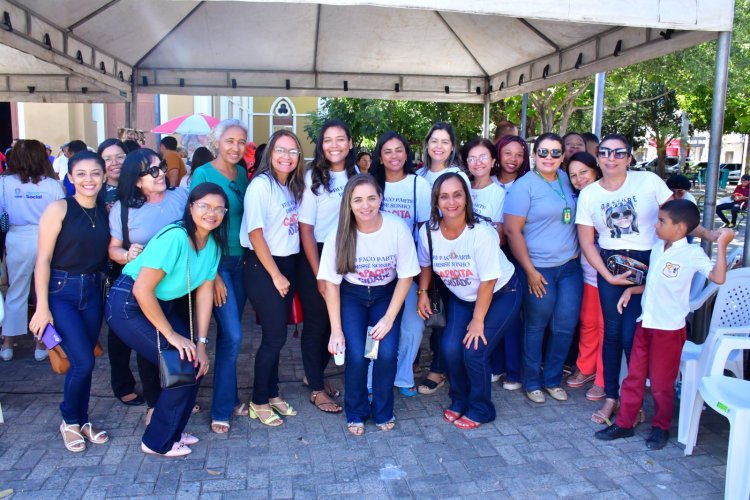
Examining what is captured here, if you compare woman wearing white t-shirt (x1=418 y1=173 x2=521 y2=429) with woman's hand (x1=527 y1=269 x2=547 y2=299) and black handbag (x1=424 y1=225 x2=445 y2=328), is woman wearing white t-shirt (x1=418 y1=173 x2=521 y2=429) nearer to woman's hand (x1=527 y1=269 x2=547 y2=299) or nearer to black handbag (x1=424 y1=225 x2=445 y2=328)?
black handbag (x1=424 y1=225 x2=445 y2=328)

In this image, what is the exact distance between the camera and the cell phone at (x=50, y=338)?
3107 millimetres

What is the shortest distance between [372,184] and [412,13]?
4.18m

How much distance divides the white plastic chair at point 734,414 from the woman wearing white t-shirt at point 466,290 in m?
1.17

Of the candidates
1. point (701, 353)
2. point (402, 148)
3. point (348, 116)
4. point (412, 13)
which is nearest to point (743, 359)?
point (701, 353)

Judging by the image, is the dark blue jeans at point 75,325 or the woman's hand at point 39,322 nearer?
the woman's hand at point 39,322

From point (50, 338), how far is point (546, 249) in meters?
3.00

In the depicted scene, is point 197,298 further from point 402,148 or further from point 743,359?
point 743,359

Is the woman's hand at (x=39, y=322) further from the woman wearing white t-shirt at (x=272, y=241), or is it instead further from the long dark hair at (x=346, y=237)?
the long dark hair at (x=346, y=237)

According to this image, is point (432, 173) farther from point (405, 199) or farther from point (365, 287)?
point (365, 287)

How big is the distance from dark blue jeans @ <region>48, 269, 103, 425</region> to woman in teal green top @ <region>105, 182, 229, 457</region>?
25cm

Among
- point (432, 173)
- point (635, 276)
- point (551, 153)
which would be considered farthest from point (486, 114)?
point (635, 276)

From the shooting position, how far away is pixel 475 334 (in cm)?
363

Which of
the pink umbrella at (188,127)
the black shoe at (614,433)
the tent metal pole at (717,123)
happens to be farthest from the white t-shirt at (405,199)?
the pink umbrella at (188,127)

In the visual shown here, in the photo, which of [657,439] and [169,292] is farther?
[657,439]
